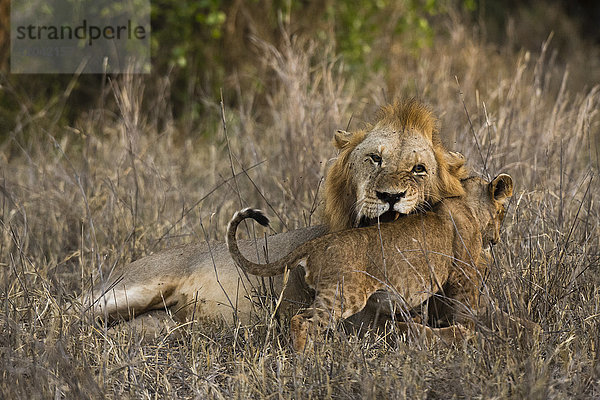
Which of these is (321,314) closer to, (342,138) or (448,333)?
(448,333)

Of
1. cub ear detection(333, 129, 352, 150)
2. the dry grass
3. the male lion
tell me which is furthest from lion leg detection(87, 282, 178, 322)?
cub ear detection(333, 129, 352, 150)

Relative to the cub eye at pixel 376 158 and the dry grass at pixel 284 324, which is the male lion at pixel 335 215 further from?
the dry grass at pixel 284 324

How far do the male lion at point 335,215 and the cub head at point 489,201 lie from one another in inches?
2.7

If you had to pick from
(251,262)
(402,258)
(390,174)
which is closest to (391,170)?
(390,174)

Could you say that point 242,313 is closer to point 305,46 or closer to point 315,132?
point 315,132

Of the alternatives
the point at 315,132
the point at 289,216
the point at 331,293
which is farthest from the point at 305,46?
the point at 331,293

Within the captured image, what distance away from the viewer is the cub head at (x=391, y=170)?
109 inches

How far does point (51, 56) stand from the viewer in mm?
7199

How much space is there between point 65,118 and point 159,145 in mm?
1527

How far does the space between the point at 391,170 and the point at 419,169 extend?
122 millimetres

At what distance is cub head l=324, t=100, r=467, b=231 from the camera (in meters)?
2.76

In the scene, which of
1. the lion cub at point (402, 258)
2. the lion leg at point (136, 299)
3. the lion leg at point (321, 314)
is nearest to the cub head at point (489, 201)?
the lion cub at point (402, 258)

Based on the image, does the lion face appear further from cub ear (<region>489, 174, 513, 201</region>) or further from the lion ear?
cub ear (<region>489, 174, 513, 201</region>)

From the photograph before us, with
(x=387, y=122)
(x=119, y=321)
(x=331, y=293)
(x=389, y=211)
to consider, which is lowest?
(x=119, y=321)
